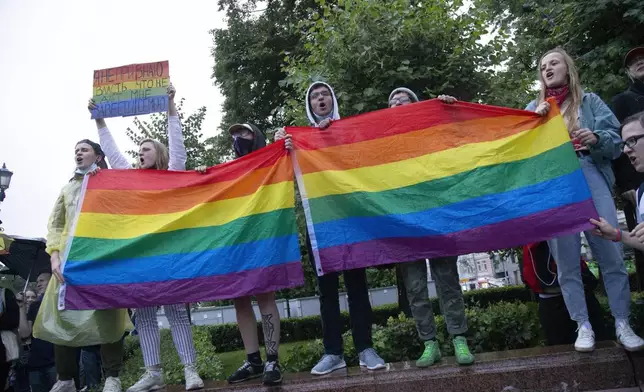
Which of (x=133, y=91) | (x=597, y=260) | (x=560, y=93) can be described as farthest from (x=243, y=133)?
(x=597, y=260)

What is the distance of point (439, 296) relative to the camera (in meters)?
4.02

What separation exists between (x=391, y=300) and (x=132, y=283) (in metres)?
17.0

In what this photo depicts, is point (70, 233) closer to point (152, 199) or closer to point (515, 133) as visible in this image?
point (152, 199)

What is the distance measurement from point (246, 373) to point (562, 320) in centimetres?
265

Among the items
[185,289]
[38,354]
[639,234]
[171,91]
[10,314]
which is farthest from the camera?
[38,354]

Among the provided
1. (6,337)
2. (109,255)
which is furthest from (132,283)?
(6,337)

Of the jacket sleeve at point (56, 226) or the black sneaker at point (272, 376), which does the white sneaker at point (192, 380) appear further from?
the jacket sleeve at point (56, 226)

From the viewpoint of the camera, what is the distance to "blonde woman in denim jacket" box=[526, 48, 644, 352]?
3715 millimetres

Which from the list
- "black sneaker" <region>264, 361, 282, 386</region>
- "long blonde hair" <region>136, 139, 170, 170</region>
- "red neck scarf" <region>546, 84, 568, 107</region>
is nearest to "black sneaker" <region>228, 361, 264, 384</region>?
"black sneaker" <region>264, 361, 282, 386</region>

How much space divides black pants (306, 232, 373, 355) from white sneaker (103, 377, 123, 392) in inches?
75.4

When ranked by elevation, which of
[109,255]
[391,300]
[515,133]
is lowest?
[391,300]

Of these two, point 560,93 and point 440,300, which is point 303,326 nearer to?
point 440,300

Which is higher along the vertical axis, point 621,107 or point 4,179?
point 4,179

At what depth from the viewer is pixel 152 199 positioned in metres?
4.72
